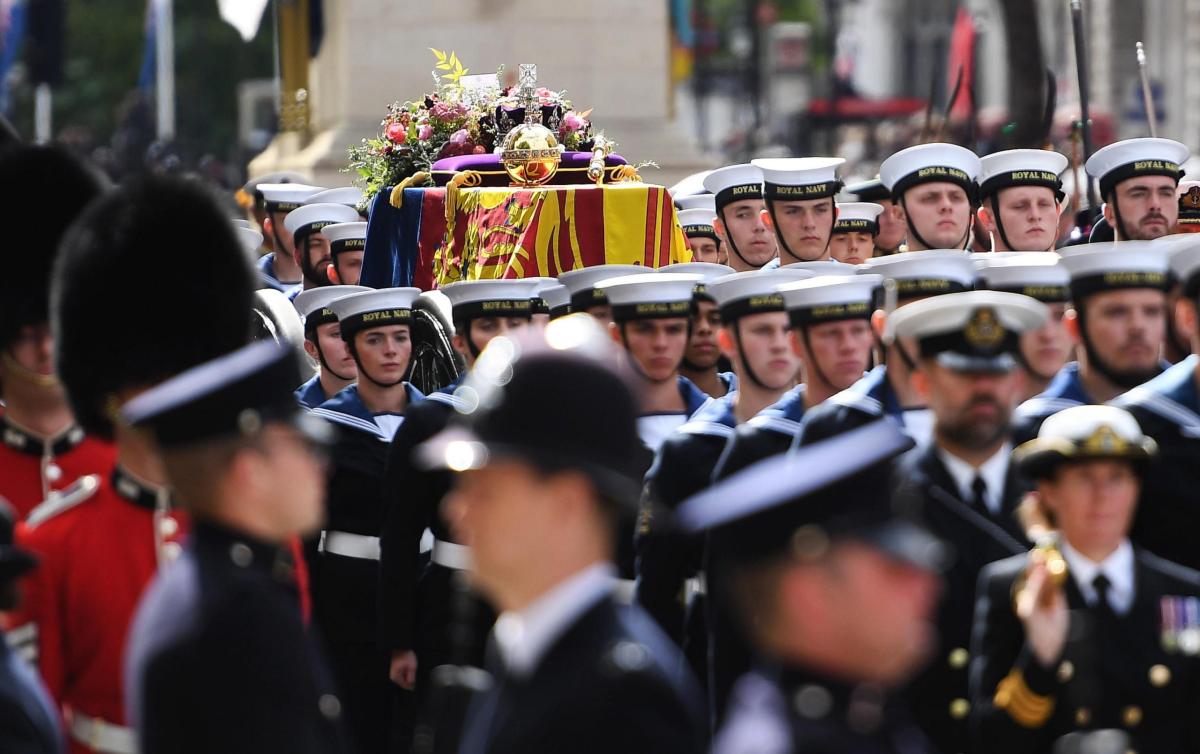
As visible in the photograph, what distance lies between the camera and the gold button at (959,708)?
539 centimetres

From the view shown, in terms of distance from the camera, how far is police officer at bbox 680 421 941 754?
308 centimetres

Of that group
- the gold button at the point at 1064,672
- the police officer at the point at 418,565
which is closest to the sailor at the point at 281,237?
the police officer at the point at 418,565

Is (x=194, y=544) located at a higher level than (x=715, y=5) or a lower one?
lower

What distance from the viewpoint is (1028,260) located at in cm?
737

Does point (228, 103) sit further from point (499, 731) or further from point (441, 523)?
point (499, 731)

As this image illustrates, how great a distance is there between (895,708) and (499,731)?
530 millimetres

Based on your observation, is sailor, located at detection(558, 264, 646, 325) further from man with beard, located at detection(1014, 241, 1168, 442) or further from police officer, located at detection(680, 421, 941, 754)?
police officer, located at detection(680, 421, 941, 754)

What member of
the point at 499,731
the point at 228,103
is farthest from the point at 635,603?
the point at 228,103

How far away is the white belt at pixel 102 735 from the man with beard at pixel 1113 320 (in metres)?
2.74

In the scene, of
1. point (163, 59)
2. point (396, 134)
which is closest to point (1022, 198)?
point (396, 134)

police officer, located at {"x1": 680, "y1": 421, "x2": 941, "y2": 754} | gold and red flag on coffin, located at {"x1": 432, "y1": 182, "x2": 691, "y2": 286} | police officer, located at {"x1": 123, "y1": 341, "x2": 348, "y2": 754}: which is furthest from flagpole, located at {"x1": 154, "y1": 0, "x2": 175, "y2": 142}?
police officer, located at {"x1": 680, "y1": 421, "x2": 941, "y2": 754}

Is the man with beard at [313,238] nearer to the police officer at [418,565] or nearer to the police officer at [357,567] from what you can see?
the police officer at [357,567]

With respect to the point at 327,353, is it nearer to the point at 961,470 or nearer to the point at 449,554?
the point at 449,554

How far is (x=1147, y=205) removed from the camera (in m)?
9.34
